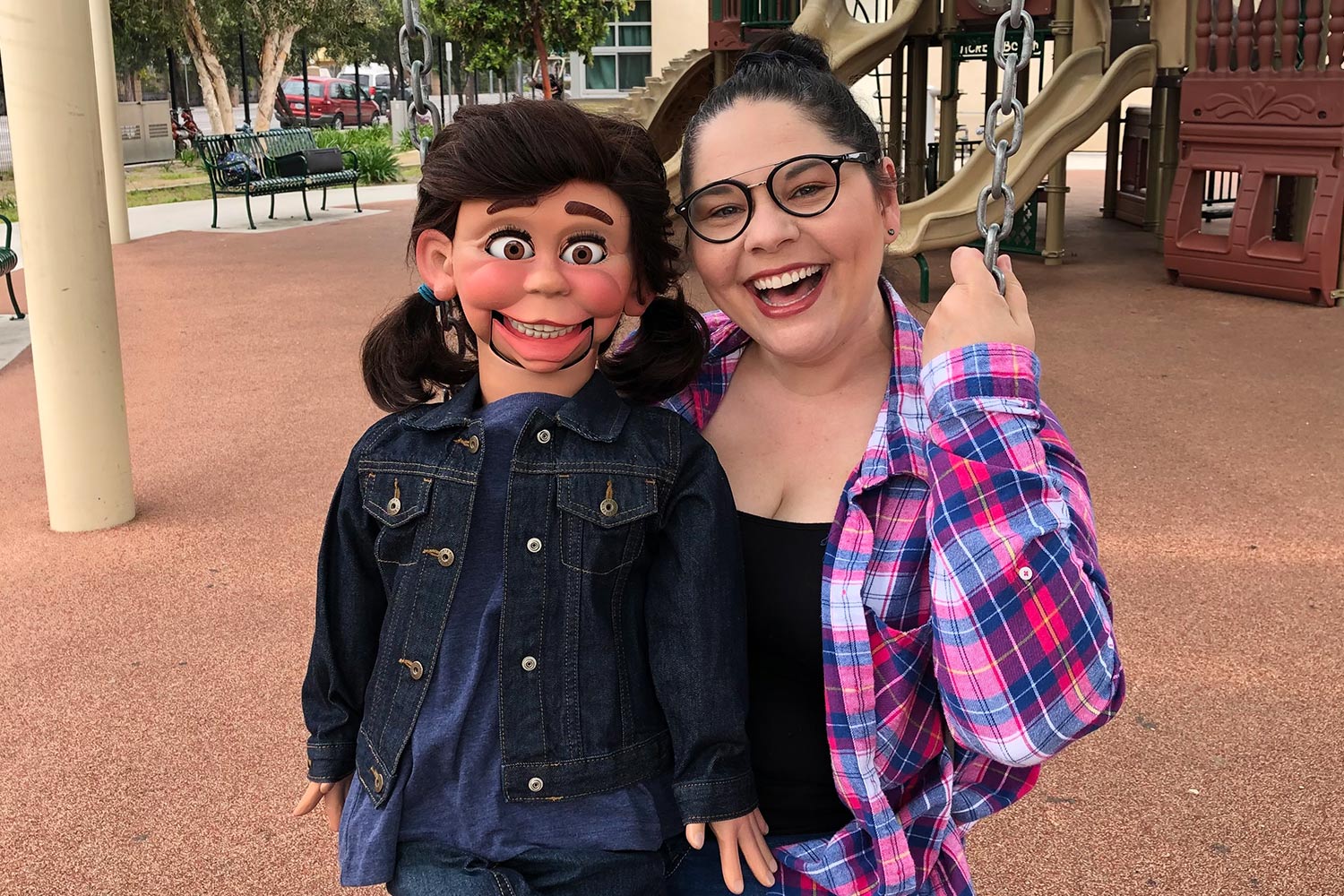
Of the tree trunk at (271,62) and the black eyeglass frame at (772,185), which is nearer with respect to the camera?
the black eyeglass frame at (772,185)

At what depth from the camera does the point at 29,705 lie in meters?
3.96

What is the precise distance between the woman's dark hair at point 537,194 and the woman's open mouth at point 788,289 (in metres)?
0.15

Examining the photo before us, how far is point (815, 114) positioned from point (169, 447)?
543 centimetres

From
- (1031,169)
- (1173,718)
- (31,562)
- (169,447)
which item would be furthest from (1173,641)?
(1031,169)

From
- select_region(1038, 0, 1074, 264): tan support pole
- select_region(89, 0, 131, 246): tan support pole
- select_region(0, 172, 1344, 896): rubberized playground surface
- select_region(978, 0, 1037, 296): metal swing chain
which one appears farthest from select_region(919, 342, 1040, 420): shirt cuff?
select_region(89, 0, 131, 246): tan support pole

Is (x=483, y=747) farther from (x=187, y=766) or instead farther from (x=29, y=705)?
(x=29, y=705)

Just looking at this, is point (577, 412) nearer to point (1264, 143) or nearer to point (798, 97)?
point (798, 97)

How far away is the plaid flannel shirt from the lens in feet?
A: 5.06

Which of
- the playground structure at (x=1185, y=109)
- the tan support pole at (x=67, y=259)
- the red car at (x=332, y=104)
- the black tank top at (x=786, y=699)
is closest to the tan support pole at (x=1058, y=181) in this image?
the playground structure at (x=1185, y=109)

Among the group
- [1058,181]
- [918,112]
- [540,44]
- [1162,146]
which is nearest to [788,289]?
[1058,181]

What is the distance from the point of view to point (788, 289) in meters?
1.80

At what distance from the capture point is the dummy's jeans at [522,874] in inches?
62.7

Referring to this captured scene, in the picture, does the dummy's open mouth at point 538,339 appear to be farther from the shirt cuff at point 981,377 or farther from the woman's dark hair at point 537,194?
the shirt cuff at point 981,377

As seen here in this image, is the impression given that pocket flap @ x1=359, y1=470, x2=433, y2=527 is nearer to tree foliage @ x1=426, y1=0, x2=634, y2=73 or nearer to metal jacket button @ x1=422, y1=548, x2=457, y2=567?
metal jacket button @ x1=422, y1=548, x2=457, y2=567
